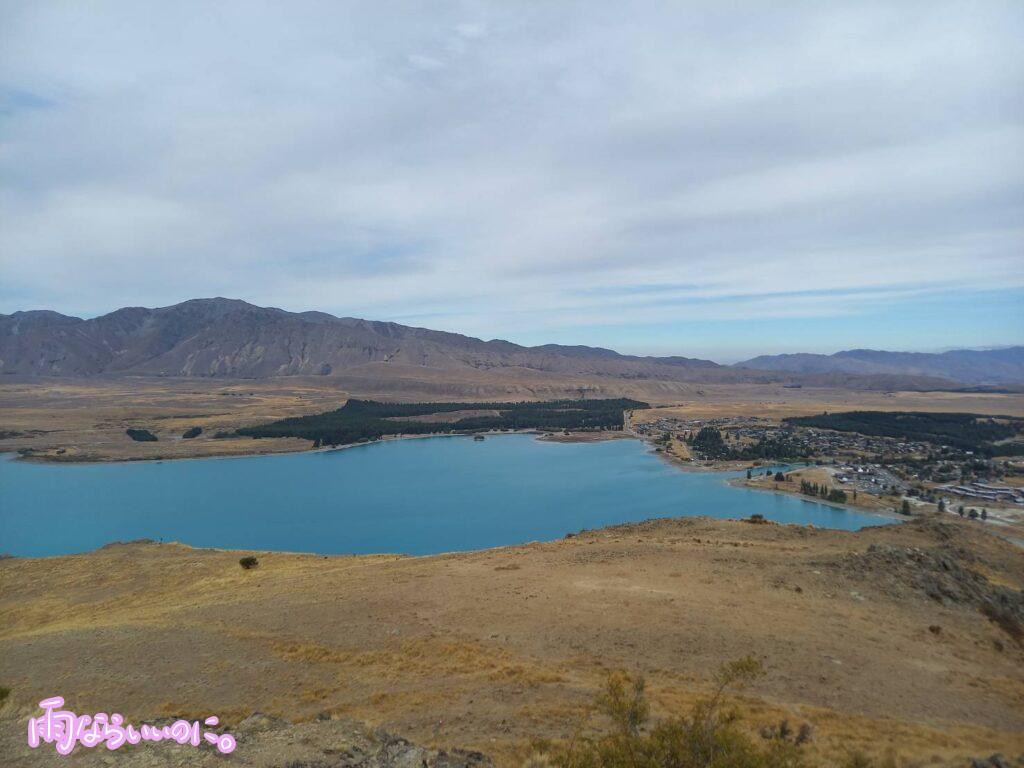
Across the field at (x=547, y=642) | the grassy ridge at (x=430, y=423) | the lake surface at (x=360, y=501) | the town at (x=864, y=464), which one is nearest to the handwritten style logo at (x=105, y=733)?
the field at (x=547, y=642)

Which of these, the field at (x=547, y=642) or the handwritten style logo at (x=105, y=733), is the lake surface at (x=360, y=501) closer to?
the field at (x=547, y=642)

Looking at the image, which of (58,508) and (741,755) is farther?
(58,508)

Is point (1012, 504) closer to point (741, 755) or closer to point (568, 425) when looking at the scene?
point (741, 755)

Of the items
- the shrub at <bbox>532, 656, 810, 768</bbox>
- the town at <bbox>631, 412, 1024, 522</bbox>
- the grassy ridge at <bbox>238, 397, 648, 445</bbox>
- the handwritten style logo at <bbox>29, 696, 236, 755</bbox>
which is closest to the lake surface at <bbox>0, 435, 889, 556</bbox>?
the town at <bbox>631, 412, 1024, 522</bbox>

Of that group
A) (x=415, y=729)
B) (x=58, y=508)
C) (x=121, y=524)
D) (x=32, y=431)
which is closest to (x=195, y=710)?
(x=415, y=729)

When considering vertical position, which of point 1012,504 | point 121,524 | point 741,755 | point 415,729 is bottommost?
point 121,524

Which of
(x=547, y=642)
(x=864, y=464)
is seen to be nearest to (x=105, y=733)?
(x=547, y=642)

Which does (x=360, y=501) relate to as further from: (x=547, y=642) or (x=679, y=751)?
(x=679, y=751)
